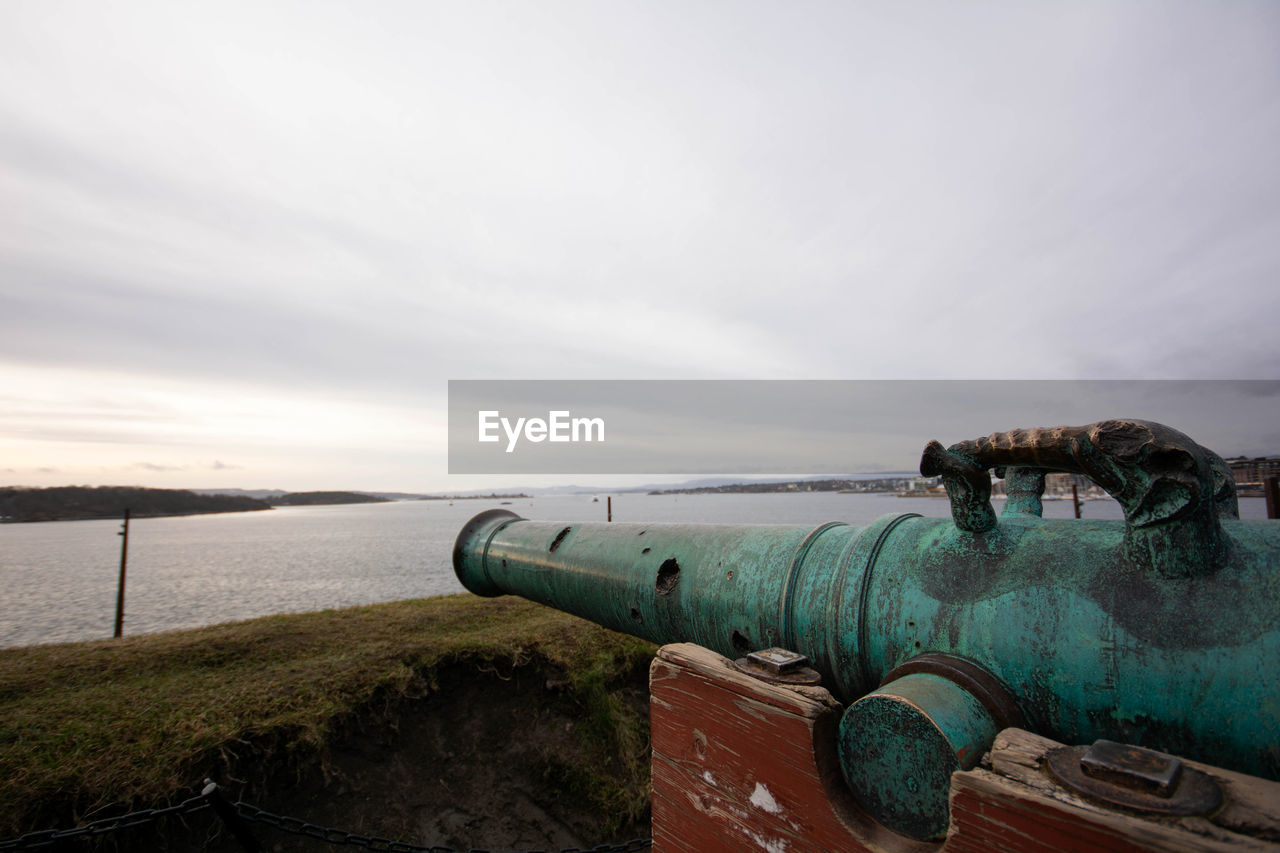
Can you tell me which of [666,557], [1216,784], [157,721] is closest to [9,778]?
[157,721]

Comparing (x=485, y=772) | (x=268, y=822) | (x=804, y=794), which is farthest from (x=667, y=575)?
(x=485, y=772)

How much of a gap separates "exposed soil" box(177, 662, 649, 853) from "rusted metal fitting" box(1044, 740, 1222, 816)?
4073 millimetres

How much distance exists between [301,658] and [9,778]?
1.99 metres

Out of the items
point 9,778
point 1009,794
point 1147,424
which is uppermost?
point 1147,424

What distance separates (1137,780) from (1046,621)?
54 cm

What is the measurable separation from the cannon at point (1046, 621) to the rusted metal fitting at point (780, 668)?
1 cm

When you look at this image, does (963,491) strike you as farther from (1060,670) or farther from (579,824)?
(579,824)

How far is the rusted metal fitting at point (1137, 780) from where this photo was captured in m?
0.86

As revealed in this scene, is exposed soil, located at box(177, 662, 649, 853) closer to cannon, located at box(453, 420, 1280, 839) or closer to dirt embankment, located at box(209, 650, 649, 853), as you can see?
dirt embankment, located at box(209, 650, 649, 853)

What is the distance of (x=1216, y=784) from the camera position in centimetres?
→ 89

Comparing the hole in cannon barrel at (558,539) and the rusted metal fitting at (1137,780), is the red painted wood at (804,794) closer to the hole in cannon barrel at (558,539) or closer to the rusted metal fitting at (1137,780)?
the rusted metal fitting at (1137,780)

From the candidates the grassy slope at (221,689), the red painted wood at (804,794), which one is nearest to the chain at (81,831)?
the grassy slope at (221,689)

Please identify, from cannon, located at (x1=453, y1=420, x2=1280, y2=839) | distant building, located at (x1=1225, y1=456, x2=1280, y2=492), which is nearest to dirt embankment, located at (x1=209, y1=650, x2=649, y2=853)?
cannon, located at (x1=453, y1=420, x2=1280, y2=839)

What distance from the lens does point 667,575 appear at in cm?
269
